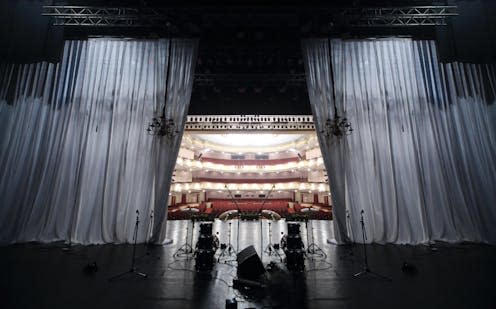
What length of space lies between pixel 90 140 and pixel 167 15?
3912 mm

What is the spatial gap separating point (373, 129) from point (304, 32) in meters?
3.36

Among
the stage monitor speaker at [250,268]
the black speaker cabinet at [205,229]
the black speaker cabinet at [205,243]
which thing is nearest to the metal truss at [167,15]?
the black speaker cabinet at [205,229]

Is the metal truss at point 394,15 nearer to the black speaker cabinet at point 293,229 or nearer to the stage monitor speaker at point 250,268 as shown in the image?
the black speaker cabinet at point 293,229

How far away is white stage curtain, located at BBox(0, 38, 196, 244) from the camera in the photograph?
17.6 feet

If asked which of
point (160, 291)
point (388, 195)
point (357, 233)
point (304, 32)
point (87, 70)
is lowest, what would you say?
point (160, 291)

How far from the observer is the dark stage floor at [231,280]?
8.86 feet

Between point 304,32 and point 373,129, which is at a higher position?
point 304,32

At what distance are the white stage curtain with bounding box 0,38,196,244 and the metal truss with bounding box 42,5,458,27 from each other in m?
0.68

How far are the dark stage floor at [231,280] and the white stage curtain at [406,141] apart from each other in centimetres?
85

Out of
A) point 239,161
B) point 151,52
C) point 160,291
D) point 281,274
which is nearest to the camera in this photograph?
point 160,291

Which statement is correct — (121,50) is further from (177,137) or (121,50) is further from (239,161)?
(239,161)

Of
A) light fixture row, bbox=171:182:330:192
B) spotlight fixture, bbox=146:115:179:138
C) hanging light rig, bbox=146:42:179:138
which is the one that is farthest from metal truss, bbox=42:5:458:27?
light fixture row, bbox=171:182:330:192

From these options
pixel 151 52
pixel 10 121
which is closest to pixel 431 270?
pixel 151 52

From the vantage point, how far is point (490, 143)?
18.6 feet
